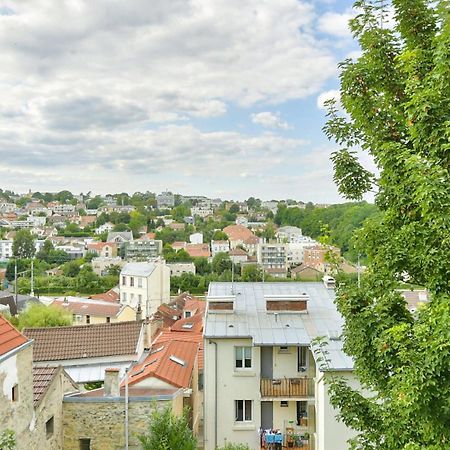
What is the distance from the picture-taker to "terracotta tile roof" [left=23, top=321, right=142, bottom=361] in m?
21.3

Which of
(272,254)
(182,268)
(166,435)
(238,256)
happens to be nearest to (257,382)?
(166,435)

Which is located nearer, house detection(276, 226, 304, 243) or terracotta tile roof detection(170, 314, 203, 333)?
terracotta tile roof detection(170, 314, 203, 333)

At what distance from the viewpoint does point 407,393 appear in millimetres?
4922

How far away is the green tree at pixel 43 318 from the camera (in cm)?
3338

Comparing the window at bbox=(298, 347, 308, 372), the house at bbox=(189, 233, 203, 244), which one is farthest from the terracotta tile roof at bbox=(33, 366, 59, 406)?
the house at bbox=(189, 233, 203, 244)

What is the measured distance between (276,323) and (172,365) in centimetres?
423

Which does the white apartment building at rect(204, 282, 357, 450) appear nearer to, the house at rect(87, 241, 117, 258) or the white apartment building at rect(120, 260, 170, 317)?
the white apartment building at rect(120, 260, 170, 317)

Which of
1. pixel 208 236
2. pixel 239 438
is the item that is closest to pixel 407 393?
pixel 239 438

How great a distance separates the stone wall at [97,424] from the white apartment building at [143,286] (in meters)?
40.2

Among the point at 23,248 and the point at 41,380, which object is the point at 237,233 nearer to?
the point at 23,248

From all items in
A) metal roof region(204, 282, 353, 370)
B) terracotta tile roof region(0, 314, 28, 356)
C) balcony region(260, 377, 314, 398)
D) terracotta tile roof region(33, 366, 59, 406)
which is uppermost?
terracotta tile roof region(0, 314, 28, 356)

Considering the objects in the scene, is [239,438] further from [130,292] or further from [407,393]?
[130,292]

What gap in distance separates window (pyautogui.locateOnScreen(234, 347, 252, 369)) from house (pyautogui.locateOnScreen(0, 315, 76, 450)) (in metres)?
6.12

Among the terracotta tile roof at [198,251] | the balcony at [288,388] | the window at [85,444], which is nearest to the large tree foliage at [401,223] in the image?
the window at [85,444]
